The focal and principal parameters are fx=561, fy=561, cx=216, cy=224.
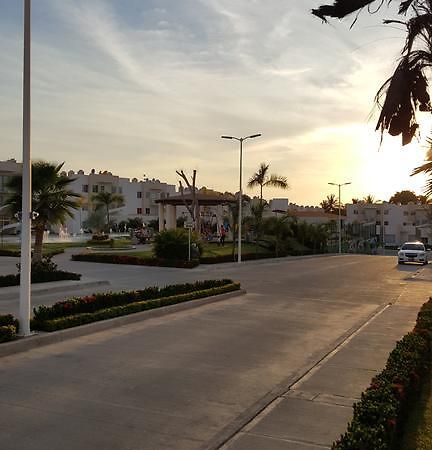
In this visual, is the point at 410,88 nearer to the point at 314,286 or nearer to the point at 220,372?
the point at 220,372

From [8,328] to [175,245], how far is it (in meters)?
22.1

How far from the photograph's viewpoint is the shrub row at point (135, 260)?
95.8 ft

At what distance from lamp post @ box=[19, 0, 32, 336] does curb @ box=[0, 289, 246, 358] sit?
0.32m

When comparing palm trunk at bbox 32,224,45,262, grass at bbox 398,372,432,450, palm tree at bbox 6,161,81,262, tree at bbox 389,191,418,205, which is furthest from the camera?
tree at bbox 389,191,418,205

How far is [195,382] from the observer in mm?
7148

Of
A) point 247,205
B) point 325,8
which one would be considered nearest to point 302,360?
point 325,8

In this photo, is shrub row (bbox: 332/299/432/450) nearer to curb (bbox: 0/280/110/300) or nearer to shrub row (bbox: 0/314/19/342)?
shrub row (bbox: 0/314/19/342)

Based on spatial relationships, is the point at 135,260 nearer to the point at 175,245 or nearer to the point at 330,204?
the point at 175,245

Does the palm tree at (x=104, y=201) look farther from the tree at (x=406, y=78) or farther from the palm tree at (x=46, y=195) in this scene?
the tree at (x=406, y=78)

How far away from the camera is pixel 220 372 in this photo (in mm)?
7723

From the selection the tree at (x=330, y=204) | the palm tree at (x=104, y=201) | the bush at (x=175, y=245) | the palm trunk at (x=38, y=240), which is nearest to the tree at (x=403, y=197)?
the tree at (x=330, y=204)

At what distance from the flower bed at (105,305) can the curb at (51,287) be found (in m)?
3.21

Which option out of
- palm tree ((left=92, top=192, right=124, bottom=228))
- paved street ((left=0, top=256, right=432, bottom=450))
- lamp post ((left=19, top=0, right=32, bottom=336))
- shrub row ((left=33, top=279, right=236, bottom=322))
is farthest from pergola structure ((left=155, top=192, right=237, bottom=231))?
lamp post ((left=19, top=0, right=32, bottom=336))

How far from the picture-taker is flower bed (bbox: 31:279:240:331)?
33.2 ft
